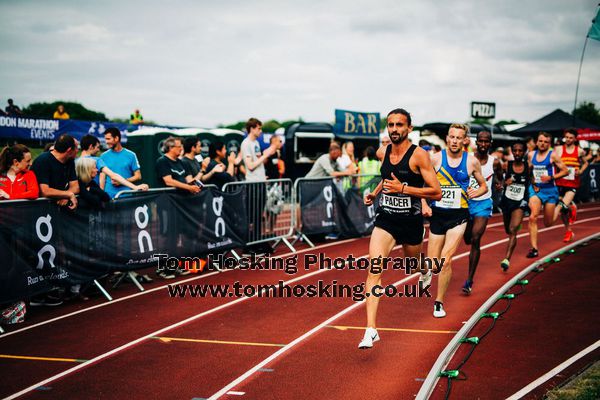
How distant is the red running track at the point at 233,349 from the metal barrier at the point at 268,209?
3338 mm

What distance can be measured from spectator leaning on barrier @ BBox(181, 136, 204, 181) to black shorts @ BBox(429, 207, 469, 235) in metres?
4.71

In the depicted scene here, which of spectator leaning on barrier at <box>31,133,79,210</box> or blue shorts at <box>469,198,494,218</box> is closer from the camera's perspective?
spectator leaning on barrier at <box>31,133,79,210</box>

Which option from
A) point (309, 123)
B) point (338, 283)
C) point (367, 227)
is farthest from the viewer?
point (309, 123)

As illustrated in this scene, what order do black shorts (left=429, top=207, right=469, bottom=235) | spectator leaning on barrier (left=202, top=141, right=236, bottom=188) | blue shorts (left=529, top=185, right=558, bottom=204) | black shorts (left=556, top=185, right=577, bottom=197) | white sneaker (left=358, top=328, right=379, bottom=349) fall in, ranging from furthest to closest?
black shorts (left=556, top=185, right=577, bottom=197)
spectator leaning on barrier (left=202, top=141, right=236, bottom=188)
blue shorts (left=529, top=185, right=558, bottom=204)
black shorts (left=429, top=207, right=469, bottom=235)
white sneaker (left=358, top=328, right=379, bottom=349)

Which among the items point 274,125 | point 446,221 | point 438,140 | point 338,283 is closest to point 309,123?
point 438,140

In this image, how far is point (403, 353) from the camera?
20.5 ft

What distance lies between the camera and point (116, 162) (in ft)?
34.4

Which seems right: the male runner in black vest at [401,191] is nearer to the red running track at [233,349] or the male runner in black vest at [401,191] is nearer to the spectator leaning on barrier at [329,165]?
the red running track at [233,349]

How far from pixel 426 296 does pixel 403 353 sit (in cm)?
272

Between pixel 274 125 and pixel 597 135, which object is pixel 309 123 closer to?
pixel 597 135

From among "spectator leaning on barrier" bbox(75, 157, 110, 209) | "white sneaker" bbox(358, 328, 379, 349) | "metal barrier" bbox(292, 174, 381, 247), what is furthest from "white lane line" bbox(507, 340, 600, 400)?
"metal barrier" bbox(292, 174, 381, 247)

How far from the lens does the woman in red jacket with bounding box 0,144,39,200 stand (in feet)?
26.2

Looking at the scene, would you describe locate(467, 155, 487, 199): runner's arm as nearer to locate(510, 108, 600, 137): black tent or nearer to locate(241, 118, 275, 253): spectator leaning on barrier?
locate(241, 118, 275, 253): spectator leaning on barrier

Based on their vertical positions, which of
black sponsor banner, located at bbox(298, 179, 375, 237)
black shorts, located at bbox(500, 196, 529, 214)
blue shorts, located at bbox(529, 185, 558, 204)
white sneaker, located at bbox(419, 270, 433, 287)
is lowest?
white sneaker, located at bbox(419, 270, 433, 287)
